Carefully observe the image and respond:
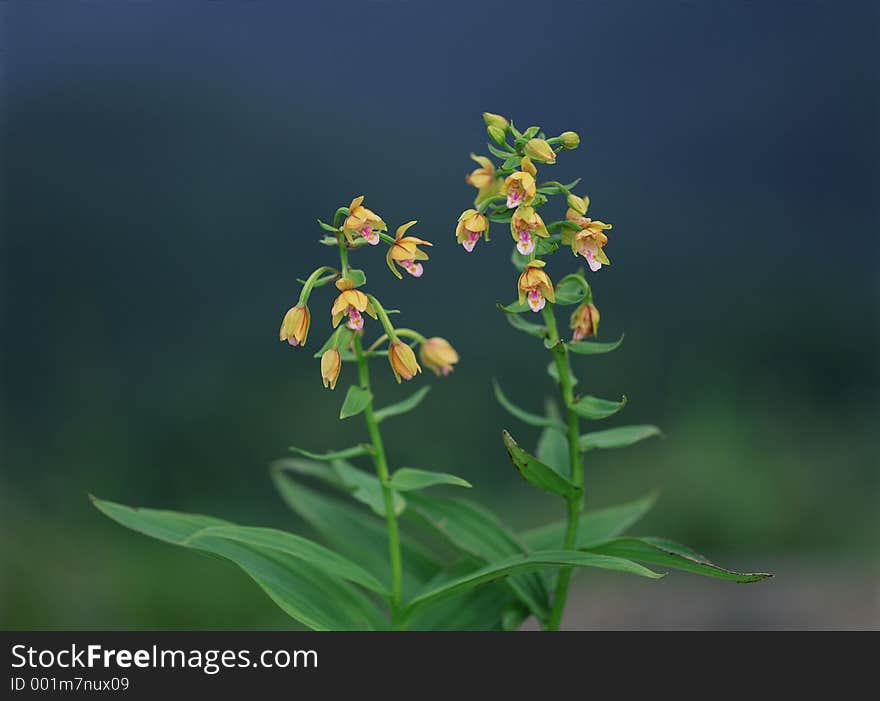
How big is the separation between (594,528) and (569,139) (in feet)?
3.33

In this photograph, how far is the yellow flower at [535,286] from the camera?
180 cm

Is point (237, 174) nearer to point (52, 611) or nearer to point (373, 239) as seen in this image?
point (52, 611)

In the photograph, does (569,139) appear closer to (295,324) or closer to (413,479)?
(295,324)

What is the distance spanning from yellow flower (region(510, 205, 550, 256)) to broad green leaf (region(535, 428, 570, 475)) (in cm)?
61

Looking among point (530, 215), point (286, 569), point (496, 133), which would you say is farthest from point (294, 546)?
point (496, 133)

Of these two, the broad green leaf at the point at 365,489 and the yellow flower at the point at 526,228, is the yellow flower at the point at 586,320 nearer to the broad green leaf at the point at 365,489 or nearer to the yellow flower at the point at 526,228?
the yellow flower at the point at 526,228

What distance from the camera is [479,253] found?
532cm

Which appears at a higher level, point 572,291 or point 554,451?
point 572,291

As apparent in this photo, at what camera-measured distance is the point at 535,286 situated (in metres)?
1.81

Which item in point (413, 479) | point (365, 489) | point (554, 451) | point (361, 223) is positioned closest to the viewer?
point (361, 223)
